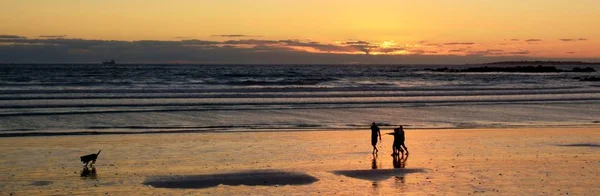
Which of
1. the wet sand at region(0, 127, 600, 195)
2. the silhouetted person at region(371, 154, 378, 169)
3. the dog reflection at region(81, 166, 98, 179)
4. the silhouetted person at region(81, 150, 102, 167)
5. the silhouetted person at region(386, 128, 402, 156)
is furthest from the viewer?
the silhouetted person at region(386, 128, 402, 156)

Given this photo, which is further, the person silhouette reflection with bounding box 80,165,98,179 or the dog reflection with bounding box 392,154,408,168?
the dog reflection with bounding box 392,154,408,168

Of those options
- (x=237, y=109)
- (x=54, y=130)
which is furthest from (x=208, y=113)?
(x=54, y=130)

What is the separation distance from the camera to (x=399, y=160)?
18672 millimetres

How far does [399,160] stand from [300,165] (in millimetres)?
3056

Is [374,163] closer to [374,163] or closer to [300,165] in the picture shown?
[374,163]

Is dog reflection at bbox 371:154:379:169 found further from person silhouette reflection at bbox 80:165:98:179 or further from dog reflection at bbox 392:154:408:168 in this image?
person silhouette reflection at bbox 80:165:98:179

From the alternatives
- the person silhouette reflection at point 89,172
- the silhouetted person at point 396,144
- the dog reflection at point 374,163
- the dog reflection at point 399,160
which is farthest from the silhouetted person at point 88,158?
the silhouetted person at point 396,144

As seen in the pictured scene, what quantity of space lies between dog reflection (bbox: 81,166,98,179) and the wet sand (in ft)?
0.08

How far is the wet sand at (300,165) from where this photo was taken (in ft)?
47.9

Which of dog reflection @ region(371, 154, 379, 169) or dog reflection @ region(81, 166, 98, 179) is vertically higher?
dog reflection @ region(81, 166, 98, 179)

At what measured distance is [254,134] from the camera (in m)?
24.8

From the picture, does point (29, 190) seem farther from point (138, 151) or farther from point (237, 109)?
point (237, 109)

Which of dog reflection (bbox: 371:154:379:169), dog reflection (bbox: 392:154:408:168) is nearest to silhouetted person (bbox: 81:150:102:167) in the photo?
dog reflection (bbox: 371:154:379:169)

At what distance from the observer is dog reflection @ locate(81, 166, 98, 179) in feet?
52.3
